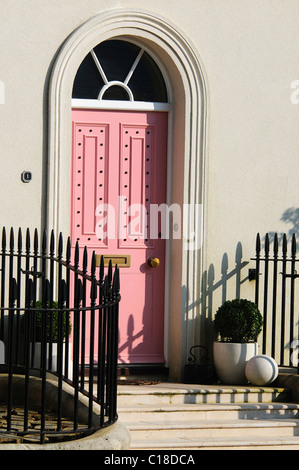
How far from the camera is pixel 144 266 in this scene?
9.61 m

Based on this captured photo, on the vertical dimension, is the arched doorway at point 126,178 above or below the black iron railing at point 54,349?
above

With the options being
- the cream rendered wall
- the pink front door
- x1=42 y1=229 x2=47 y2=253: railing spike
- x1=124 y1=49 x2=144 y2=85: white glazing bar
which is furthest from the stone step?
x1=124 y1=49 x2=144 y2=85: white glazing bar

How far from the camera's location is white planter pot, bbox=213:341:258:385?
9133 millimetres

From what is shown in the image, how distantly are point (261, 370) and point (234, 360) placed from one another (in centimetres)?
A: 32

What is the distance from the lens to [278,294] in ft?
32.1

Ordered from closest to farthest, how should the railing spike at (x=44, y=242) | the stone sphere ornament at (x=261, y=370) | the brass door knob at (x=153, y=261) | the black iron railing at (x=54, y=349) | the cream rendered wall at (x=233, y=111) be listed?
1. the black iron railing at (x=54, y=349)
2. the railing spike at (x=44, y=242)
3. the stone sphere ornament at (x=261, y=370)
4. the cream rendered wall at (x=233, y=111)
5. the brass door knob at (x=153, y=261)

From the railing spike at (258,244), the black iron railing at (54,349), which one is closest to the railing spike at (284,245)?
the railing spike at (258,244)

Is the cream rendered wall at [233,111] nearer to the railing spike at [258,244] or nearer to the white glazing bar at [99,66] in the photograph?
the railing spike at [258,244]

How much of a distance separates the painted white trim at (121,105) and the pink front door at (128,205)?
0.19 feet

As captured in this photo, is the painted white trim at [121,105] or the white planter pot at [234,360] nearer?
the white planter pot at [234,360]

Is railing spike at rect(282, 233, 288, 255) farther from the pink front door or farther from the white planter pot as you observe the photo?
the pink front door

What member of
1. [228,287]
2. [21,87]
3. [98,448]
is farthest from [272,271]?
[98,448]

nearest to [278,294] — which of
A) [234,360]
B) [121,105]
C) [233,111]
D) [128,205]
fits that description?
[234,360]

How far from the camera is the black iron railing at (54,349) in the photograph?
6.43m
